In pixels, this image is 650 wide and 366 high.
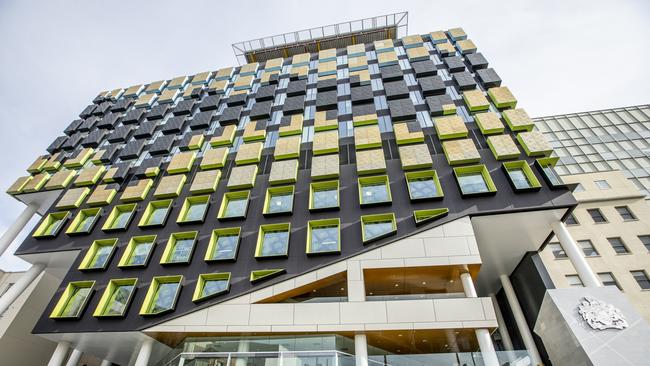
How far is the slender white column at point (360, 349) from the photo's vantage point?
1610 cm

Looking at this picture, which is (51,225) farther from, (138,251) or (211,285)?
(211,285)

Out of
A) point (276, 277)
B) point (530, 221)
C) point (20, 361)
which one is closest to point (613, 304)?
point (530, 221)

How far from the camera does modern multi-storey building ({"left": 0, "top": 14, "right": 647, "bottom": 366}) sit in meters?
17.3

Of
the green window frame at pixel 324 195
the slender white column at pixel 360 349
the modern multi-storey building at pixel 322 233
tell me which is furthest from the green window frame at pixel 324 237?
the slender white column at pixel 360 349

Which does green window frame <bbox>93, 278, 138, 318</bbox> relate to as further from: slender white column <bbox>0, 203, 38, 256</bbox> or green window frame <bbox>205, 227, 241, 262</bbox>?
slender white column <bbox>0, 203, 38, 256</bbox>

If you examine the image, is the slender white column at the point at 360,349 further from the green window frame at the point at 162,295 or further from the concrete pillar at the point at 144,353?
the concrete pillar at the point at 144,353

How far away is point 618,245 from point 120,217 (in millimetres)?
43701

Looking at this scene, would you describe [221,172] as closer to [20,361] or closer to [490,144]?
[490,144]

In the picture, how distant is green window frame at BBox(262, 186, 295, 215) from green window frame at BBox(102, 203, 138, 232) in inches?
448

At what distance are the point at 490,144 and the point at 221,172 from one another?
21950mm

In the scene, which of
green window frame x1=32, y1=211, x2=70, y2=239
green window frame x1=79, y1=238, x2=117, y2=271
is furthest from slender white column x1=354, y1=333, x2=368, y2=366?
green window frame x1=32, y1=211, x2=70, y2=239

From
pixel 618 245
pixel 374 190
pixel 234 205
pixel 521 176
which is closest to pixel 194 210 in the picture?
pixel 234 205

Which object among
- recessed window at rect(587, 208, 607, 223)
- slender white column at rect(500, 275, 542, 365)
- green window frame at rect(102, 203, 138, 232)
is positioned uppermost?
recessed window at rect(587, 208, 607, 223)

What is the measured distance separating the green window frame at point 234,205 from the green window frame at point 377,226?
29.2ft
